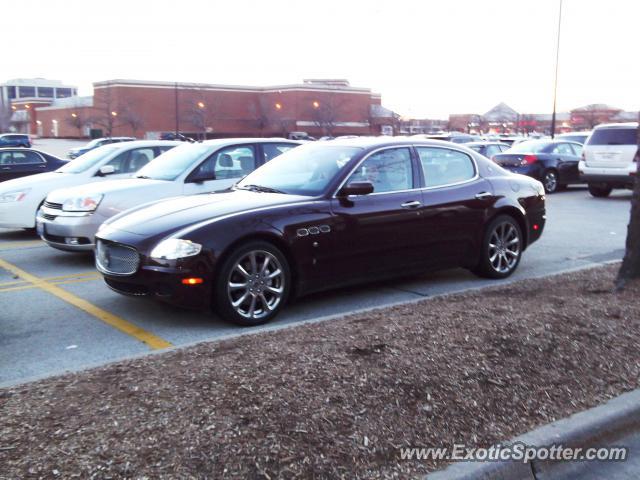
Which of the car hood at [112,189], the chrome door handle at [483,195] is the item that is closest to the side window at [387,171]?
the chrome door handle at [483,195]

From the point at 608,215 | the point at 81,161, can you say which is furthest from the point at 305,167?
the point at 608,215

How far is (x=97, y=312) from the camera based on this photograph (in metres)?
6.45

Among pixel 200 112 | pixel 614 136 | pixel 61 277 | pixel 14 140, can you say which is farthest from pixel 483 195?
pixel 200 112

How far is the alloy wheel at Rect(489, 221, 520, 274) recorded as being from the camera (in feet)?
25.1

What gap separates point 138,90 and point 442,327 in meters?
78.3

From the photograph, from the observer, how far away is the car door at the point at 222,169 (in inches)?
352

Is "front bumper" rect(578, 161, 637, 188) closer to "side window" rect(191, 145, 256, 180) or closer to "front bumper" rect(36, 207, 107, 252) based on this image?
"side window" rect(191, 145, 256, 180)

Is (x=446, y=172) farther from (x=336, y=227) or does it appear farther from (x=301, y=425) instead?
(x=301, y=425)

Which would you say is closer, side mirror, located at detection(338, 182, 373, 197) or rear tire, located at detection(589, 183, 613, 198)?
side mirror, located at detection(338, 182, 373, 197)

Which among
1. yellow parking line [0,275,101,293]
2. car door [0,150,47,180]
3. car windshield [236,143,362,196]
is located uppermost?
car windshield [236,143,362,196]

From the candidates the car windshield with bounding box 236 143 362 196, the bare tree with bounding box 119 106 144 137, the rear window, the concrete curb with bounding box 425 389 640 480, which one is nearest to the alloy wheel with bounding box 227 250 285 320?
the car windshield with bounding box 236 143 362 196

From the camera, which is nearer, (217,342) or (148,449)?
(148,449)

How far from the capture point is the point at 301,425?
3.50 meters

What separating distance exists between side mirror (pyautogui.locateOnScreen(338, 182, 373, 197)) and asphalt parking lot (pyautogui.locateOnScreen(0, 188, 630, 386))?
44.1 inches
